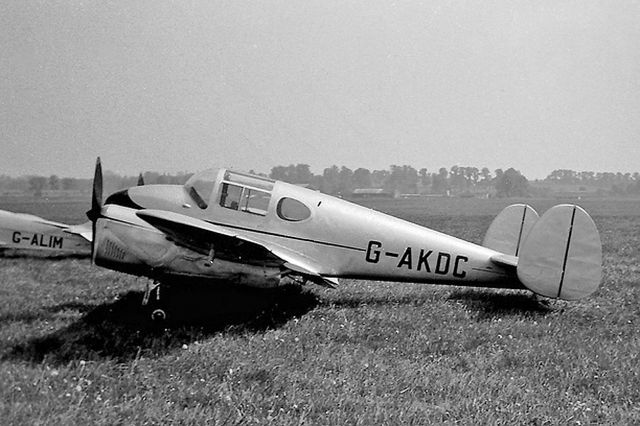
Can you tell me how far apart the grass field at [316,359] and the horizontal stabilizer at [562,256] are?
0.44 metres

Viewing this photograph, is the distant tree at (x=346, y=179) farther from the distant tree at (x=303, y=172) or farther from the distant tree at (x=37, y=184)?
the distant tree at (x=37, y=184)

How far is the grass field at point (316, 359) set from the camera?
12.4ft

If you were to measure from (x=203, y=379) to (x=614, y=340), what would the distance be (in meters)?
5.02

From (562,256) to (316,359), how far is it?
14.0 feet

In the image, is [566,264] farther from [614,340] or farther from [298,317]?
[298,317]

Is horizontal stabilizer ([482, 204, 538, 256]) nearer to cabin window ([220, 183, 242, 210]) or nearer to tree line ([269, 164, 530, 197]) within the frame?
cabin window ([220, 183, 242, 210])

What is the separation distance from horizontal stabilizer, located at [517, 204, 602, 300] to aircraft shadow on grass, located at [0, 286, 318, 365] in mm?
3440

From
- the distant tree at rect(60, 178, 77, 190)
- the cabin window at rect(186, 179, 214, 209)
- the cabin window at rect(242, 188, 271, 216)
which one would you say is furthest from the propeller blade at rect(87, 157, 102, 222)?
the distant tree at rect(60, 178, 77, 190)

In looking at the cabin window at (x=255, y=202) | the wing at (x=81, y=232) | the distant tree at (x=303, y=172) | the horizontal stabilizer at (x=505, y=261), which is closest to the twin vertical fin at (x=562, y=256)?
the horizontal stabilizer at (x=505, y=261)

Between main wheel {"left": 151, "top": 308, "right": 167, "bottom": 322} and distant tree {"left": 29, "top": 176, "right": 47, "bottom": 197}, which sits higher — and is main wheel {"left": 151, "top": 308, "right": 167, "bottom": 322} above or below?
below

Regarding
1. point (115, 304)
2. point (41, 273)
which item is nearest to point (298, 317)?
point (115, 304)

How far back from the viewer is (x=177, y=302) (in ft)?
23.6

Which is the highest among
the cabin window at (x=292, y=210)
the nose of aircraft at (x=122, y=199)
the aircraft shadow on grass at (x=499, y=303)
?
the cabin window at (x=292, y=210)

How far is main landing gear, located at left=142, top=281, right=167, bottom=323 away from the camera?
622cm
